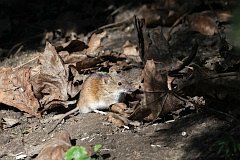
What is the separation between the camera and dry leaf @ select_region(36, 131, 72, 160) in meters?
2.69

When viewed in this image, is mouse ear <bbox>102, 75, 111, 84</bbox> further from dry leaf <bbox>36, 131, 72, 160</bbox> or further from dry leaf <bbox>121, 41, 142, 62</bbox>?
dry leaf <bbox>121, 41, 142, 62</bbox>

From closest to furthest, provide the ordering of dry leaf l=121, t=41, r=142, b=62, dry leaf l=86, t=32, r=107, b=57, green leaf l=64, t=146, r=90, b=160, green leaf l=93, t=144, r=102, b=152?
green leaf l=64, t=146, r=90, b=160
green leaf l=93, t=144, r=102, b=152
dry leaf l=121, t=41, r=142, b=62
dry leaf l=86, t=32, r=107, b=57

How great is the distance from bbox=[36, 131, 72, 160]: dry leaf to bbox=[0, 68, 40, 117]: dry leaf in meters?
0.69

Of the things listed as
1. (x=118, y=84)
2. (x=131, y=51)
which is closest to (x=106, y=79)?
(x=118, y=84)

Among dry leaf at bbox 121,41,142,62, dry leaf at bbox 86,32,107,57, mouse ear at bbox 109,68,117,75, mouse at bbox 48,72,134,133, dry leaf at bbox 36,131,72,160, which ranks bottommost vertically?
dry leaf at bbox 36,131,72,160

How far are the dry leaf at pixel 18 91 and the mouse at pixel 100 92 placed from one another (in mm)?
335

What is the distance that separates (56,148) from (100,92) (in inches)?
27.1

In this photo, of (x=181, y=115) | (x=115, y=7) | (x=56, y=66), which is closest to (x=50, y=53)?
(x=56, y=66)

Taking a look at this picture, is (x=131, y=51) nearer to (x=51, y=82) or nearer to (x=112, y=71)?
(x=112, y=71)

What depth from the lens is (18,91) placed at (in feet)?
12.1

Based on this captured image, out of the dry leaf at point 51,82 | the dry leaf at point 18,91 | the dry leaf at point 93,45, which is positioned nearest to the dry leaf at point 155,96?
the dry leaf at point 51,82

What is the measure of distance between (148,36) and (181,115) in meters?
0.75

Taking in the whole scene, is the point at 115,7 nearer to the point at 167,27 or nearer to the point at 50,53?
the point at 167,27

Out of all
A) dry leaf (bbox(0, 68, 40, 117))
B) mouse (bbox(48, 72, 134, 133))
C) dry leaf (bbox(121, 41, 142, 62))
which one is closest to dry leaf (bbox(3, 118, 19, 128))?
dry leaf (bbox(0, 68, 40, 117))
